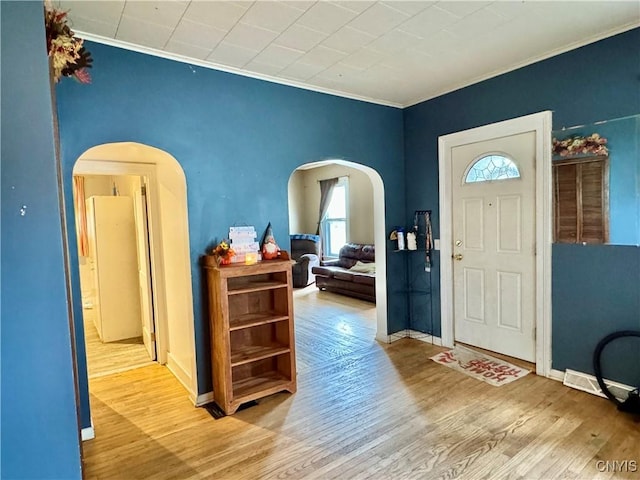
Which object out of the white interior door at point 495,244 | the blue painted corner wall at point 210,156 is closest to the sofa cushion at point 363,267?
the blue painted corner wall at point 210,156

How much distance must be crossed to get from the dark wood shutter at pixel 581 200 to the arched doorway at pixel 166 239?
3.00m

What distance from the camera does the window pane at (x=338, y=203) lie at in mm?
8293

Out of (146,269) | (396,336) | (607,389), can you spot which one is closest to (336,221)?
(396,336)

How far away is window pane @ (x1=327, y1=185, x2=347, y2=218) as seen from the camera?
8.29m

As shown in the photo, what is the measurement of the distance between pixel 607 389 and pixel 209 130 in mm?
3641

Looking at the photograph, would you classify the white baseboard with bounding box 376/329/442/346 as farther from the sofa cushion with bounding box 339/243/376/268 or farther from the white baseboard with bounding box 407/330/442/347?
the sofa cushion with bounding box 339/243/376/268

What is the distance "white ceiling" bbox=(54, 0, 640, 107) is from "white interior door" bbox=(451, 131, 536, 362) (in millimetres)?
791

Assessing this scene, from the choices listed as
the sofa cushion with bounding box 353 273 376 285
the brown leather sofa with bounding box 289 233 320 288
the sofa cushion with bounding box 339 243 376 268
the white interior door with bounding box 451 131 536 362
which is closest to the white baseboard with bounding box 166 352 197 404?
the white interior door with bounding box 451 131 536 362

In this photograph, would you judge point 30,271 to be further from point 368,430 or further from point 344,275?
point 344,275

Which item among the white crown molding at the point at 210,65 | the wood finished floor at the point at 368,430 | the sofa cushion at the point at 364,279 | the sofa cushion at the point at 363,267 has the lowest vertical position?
the wood finished floor at the point at 368,430

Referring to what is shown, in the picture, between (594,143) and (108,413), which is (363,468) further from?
(594,143)

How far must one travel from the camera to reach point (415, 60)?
2.99 metres

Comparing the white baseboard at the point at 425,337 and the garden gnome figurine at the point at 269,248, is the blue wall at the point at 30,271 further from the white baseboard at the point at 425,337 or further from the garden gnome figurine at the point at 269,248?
the white baseboard at the point at 425,337

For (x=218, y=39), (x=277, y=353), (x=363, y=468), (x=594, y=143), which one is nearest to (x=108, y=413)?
(x=277, y=353)
